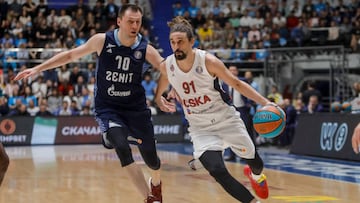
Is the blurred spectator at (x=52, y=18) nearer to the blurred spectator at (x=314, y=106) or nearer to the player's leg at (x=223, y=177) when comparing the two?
the blurred spectator at (x=314, y=106)

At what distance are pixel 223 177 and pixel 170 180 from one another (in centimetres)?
469

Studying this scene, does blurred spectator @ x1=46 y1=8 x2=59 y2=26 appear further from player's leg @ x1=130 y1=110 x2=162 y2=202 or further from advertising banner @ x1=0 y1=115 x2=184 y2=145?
player's leg @ x1=130 y1=110 x2=162 y2=202

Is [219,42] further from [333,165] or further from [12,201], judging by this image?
[12,201]

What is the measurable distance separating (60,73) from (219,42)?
19.1 feet

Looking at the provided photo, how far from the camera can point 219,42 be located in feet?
80.5

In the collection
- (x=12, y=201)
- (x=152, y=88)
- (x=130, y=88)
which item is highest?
(x=130, y=88)

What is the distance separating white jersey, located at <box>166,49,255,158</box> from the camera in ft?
21.6

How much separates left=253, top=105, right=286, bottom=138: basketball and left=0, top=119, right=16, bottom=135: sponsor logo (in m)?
14.8

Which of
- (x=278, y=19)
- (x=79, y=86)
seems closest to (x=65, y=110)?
(x=79, y=86)

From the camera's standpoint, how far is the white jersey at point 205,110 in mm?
6570

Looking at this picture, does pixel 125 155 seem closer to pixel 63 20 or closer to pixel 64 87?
pixel 64 87

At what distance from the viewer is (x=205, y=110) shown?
6.68 metres

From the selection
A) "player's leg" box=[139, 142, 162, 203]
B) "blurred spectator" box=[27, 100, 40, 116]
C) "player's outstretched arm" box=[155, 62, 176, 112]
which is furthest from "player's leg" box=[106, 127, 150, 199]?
"blurred spectator" box=[27, 100, 40, 116]

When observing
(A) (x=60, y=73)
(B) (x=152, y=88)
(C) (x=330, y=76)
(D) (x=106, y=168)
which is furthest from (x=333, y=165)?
(A) (x=60, y=73)
